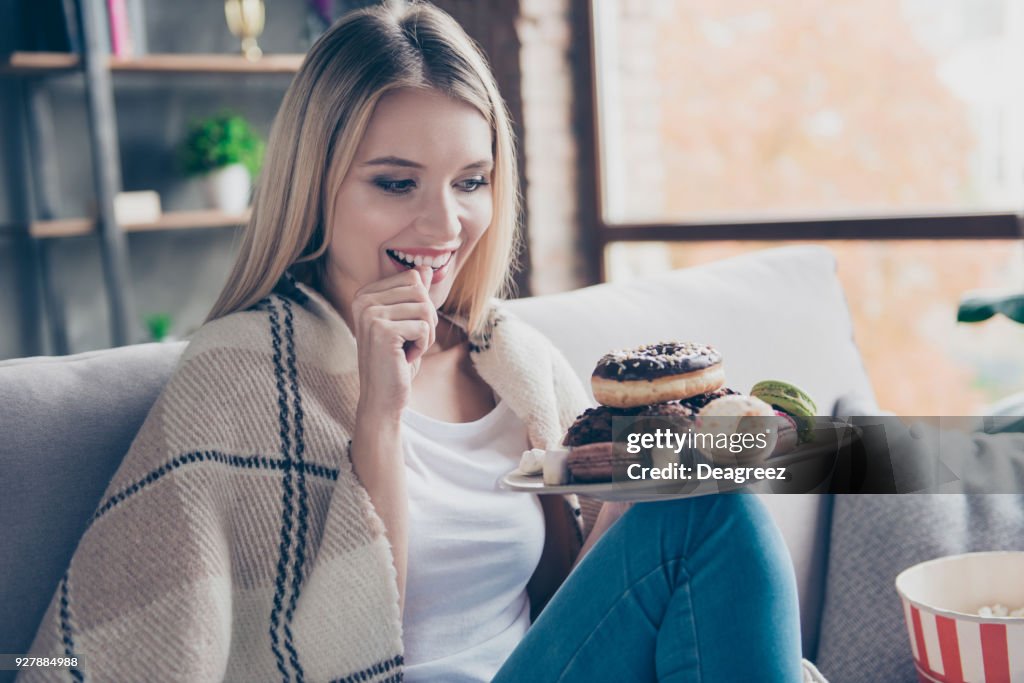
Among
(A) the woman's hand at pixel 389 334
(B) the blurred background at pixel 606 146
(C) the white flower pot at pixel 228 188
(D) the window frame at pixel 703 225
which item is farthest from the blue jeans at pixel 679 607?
(C) the white flower pot at pixel 228 188

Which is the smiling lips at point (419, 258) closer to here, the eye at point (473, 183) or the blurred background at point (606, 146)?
the eye at point (473, 183)

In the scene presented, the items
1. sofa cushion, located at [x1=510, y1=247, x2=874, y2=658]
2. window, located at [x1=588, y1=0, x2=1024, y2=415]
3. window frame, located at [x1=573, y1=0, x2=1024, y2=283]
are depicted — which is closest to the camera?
sofa cushion, located at [x1=510, y1=247, x2=874, y2=658]

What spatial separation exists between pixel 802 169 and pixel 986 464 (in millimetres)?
2333

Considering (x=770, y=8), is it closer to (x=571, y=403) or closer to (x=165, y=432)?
(x=571, y=403)

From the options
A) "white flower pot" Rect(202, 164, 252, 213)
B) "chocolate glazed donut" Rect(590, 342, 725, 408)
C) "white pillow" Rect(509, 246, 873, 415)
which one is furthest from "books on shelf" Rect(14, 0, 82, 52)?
"chocolate glazed donut" Rect(590, 342, 725, 408)

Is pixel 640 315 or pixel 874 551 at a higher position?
pixel 640 315

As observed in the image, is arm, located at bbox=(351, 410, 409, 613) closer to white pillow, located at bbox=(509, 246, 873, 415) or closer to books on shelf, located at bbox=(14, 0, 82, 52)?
white pillow, located at bbox=(509, 246, 873, 415)

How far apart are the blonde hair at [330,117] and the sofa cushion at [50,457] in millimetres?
180

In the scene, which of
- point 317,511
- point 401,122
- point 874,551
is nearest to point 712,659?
point 317,511

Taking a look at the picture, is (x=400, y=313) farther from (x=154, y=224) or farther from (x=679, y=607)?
(x=154, y=224)

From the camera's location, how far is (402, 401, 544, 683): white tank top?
3.86 ft

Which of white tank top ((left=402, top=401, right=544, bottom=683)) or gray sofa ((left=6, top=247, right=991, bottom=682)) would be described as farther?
white tank top ((left=402, top=401, right=544, bottom=683))

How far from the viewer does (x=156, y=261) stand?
3361 mm

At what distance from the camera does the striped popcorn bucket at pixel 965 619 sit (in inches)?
42.2
